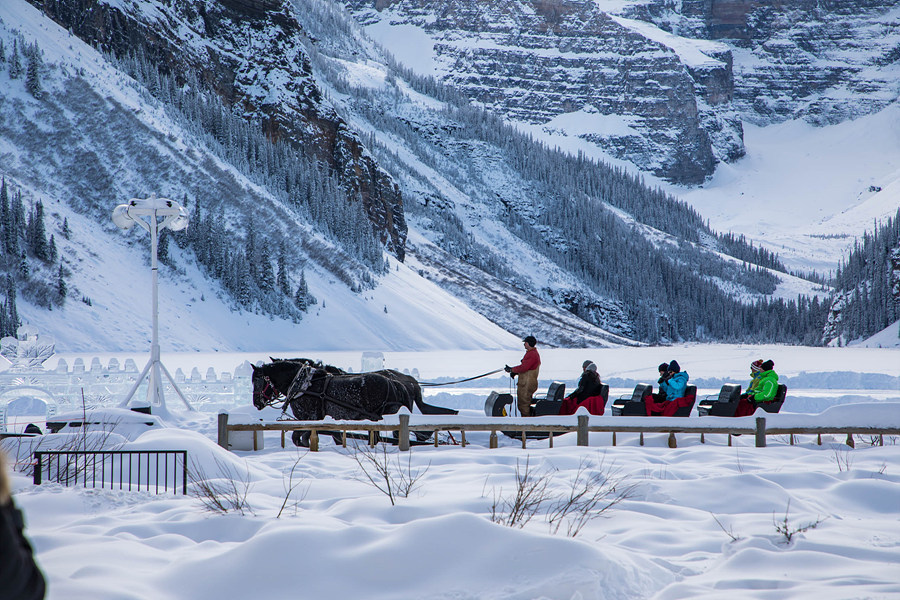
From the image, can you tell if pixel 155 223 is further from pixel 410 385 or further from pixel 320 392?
pixel 410 385

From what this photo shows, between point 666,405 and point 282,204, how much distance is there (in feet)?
175

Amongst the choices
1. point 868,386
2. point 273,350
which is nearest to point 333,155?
point 273,350

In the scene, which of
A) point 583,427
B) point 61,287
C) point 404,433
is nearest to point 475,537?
point 404,433

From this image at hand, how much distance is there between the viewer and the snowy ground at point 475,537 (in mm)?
5352

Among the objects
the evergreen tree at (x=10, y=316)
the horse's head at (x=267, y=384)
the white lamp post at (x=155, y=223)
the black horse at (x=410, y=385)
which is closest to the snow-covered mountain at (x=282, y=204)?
the evergreen tree at (x=10, y=316)

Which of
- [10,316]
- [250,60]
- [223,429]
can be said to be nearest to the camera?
[223,429]

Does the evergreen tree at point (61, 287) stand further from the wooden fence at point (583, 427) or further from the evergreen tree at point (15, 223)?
the wooden fence at point (583, 427)

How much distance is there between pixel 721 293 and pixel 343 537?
143 metres

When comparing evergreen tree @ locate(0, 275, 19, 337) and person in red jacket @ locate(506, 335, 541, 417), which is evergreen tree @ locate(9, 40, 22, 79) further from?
person in red jacket @ locate(506, 335, 541, 417)

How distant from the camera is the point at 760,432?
12430 mm

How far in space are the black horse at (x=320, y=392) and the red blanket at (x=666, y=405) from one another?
4.60 metres

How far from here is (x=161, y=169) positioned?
53062 millimetres

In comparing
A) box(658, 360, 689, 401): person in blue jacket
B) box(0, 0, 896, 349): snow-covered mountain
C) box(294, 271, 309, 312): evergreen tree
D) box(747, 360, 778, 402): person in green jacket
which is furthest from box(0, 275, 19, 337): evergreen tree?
box(747, 360, 778, 402): person in green jacket

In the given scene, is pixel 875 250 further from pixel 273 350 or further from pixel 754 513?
pixel 754 513
